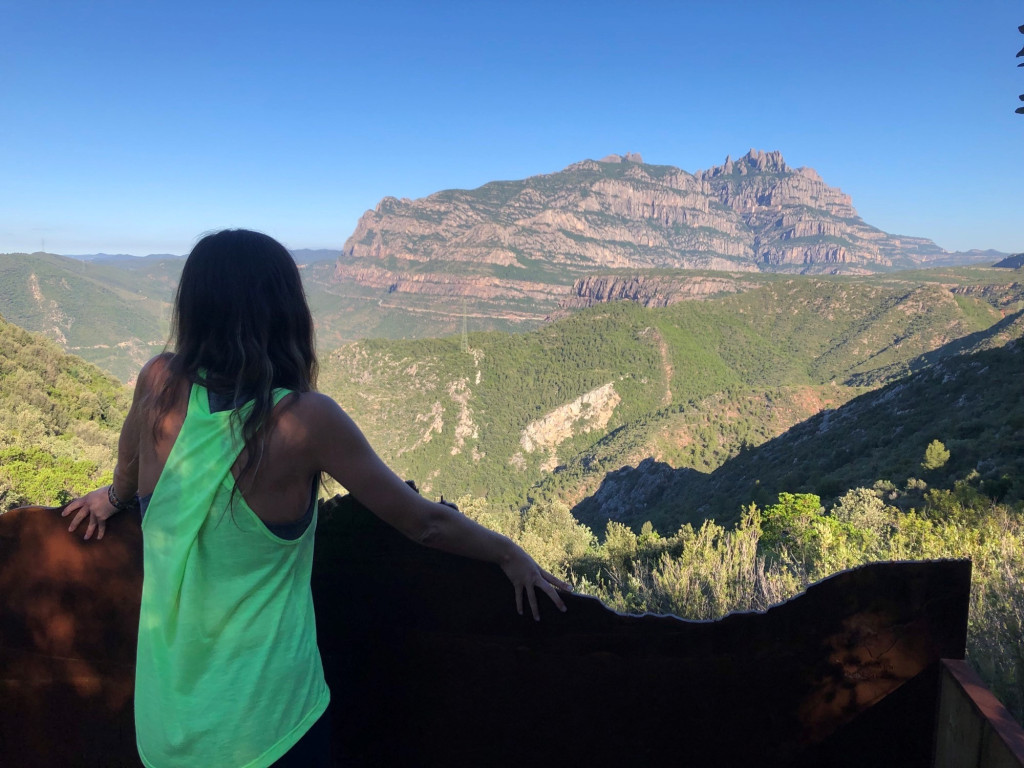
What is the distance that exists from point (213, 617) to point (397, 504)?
15.7 inches

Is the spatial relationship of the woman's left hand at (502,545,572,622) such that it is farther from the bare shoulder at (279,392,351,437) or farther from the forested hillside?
the forested hillside

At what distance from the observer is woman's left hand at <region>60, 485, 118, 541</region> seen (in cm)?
164

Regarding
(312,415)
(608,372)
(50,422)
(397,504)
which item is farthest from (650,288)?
(312,415)

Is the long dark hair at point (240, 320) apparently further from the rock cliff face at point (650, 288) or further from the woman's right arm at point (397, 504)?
the rock cliff face at point (650, 288)

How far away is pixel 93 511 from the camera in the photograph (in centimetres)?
165

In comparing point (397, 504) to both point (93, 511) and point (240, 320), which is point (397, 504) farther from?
point (93, 511)

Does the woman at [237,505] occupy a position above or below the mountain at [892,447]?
above

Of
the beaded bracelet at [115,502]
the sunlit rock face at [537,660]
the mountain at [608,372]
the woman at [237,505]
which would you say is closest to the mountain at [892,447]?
the sunlit rock face at [537,660]

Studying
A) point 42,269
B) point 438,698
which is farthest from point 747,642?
point 42,269

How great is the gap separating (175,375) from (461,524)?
66 cm

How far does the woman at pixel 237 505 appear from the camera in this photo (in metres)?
1.15

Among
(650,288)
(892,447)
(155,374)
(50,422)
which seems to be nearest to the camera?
(155,374)

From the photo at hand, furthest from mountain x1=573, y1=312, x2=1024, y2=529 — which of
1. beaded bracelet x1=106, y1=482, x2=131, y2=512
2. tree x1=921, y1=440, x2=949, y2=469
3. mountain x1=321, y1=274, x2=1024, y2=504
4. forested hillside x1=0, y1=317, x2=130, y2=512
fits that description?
mountain x1=321, y1=274, x2=1024, y2=504

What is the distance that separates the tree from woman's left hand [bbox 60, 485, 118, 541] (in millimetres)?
17039
